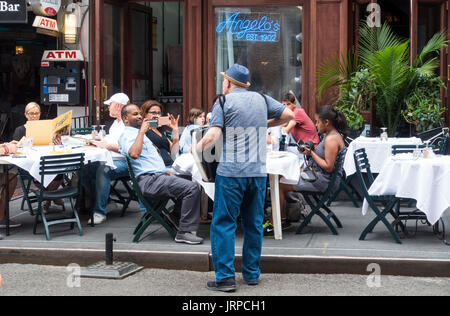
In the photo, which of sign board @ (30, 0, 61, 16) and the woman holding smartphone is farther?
sign board @ (30, 0, 61, 16)

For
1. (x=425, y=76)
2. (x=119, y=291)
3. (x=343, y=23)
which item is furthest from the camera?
(x=343, y=23)

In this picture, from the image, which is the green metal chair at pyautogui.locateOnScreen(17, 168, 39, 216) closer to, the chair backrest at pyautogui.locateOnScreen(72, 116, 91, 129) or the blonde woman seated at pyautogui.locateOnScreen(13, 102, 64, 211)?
the blonde woman seated at pyautogui.locateOnScreen(13, 102, 64, 211)

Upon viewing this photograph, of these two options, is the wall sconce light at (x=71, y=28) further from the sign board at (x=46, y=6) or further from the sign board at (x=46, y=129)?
the sign board at (x=46, y=129)

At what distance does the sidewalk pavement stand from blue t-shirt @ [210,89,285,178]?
1.07 m

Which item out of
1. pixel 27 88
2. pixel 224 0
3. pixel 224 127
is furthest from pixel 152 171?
pixel 27 88

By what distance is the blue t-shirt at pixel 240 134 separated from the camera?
5.69 m

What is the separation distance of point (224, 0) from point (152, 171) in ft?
17.0

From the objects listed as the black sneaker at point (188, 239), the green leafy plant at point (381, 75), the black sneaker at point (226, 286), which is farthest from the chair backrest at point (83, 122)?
the black sneaker at point (226, 286)

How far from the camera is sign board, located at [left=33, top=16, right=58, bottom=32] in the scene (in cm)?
1111

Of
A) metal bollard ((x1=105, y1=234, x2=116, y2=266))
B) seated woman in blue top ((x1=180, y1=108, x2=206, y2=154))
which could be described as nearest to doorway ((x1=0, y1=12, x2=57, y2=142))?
seated woman in blue top ((x1=180, y1=108, x2=206, y2=154))

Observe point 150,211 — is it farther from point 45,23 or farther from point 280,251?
point 45,23

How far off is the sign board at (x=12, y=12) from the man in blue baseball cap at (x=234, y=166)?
5.82 meters

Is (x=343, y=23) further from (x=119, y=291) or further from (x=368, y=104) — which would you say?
(x=119, y=291)

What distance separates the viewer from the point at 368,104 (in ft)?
34.4
